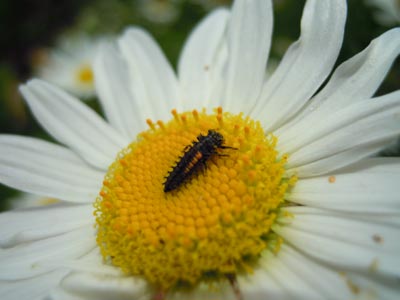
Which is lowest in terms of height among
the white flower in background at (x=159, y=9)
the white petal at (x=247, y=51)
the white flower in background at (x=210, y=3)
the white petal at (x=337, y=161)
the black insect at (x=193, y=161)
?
the white petal at (x=337, y=161)

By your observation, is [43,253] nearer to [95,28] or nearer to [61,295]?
[61,295]

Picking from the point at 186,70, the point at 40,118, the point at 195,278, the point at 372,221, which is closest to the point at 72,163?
the point at 40,118

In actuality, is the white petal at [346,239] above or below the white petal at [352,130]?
below

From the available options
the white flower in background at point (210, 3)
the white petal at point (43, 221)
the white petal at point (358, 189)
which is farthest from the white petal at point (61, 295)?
the white flower in background at point (210, 3)

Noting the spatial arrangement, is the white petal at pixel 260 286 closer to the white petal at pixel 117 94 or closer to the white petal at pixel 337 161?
the white petal at pixel 337 161

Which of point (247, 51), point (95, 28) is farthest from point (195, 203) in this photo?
point (95, 28)
